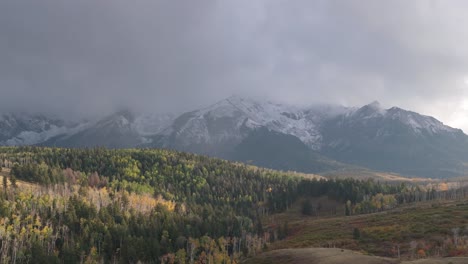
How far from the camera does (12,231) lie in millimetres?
188375

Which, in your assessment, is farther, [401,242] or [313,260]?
[401,242]

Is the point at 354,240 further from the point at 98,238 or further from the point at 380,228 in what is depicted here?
the point at 98,238

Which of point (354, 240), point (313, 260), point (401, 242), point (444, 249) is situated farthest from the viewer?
point (354, 240)

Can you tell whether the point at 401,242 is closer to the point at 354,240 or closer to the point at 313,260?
the point at 354,240

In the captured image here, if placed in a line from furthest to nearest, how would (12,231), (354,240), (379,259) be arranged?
1. (12,231)
2. (354,240)
3. (379,259)

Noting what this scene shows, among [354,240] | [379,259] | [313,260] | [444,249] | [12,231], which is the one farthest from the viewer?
[12,231]

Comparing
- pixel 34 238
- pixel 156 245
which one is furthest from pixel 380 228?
pixel 34 238

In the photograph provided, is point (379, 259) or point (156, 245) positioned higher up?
point (379, 259)

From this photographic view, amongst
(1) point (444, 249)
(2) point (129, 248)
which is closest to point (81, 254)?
(2) point (129, 248)

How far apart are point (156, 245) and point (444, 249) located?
11842 cm

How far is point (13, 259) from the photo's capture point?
170 m

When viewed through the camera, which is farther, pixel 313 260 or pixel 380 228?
pixel 380 228

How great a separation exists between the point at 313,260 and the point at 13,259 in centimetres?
12451

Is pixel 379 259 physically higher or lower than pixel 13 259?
higher
